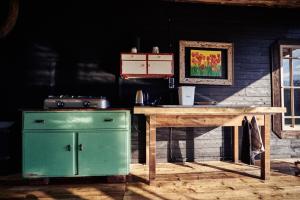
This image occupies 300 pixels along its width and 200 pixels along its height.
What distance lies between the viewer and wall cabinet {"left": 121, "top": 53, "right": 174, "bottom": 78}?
3.59 meters

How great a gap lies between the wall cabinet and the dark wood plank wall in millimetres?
372

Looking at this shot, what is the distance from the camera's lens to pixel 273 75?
4.27m

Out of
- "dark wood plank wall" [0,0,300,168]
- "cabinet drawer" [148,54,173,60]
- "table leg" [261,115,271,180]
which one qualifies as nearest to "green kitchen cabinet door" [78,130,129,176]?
"dark wood plank wall" [0,0,300,168]

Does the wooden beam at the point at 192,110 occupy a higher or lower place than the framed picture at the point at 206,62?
lower

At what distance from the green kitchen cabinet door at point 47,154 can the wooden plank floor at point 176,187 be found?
0.18 meters

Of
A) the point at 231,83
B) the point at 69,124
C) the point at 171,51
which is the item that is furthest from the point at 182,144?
the point at 69,124

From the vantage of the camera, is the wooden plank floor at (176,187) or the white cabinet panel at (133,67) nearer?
the wooden plank floor at (176,187)

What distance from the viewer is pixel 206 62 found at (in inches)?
163

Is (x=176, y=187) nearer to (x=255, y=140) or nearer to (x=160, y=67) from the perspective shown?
(x=255, y=140)

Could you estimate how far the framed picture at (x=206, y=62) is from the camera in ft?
13.3

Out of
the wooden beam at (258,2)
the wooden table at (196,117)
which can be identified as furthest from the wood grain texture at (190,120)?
the wooden beam at (258,2)

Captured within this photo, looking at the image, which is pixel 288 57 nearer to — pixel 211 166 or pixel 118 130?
pixel 211 166

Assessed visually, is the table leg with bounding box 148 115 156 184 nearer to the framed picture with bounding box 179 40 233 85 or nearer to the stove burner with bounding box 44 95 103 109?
the stove burner with bounding box 44 95 103 109

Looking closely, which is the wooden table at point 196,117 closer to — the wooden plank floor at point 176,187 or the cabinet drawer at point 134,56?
the wooden plank floor at point 176,187
